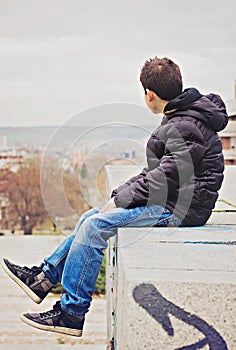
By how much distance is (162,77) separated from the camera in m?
2.30

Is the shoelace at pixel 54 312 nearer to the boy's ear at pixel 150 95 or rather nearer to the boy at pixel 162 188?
the boy at pixel 162 188

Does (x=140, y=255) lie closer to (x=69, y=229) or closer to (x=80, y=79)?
(x=69, y=229)

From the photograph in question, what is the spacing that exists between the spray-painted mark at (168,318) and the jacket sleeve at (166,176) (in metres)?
0.77

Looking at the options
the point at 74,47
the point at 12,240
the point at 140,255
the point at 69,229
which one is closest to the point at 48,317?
the point at 69,229

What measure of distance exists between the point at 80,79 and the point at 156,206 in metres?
22.3

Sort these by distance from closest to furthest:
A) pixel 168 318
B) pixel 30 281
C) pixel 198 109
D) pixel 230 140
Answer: pixel 168 318
pixel 198 109
pixel 30 281
pixel 230 140

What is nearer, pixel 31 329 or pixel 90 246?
pixel 90 246

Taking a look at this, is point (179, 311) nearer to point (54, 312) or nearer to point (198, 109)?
point (54, 312)

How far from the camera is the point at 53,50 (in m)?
26.6

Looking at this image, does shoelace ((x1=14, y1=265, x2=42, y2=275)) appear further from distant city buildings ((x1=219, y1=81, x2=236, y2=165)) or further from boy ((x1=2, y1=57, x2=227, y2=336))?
distant city buildings ((x1=219, y1=81, x2=236, y2=165))

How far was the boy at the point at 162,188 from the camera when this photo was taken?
217 cm

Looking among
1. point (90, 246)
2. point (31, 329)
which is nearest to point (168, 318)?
point (90, 246)

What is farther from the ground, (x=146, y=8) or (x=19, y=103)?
(x=146, y=8)

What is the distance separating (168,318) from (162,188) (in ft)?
2.66
